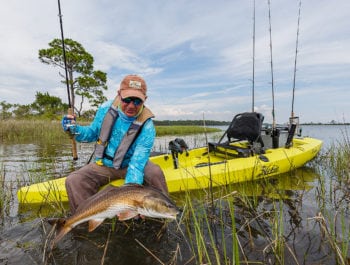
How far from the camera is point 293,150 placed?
6.59 m

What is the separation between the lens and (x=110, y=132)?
126 inches

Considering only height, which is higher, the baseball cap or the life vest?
the baseball cap

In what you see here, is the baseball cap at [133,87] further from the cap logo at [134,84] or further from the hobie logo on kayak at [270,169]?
the hobie logo on kayak at [270,169]

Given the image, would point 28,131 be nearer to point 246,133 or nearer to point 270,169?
point 246,133

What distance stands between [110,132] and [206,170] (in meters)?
2.34

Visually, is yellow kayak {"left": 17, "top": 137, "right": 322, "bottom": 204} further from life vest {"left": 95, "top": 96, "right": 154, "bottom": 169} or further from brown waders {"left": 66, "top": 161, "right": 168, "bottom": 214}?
life vest {"left": 95, "top": 96, "right": 154, "bottom": 169}

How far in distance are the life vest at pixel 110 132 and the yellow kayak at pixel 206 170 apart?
1.42 feet

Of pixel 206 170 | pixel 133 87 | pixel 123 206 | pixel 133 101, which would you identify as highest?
pixel 133 87

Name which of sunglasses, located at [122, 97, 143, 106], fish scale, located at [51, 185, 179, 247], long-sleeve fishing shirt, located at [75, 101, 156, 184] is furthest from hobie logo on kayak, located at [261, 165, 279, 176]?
fish scale, located at [51, 185, 179, 247]

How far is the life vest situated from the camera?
3135mm

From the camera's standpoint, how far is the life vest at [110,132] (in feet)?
10.3

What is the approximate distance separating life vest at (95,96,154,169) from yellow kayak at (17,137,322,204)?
0.43 meters

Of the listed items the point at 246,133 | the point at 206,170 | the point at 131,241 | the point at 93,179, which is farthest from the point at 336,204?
the point at 93,179

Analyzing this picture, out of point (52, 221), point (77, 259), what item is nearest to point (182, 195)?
point (77, 259)
